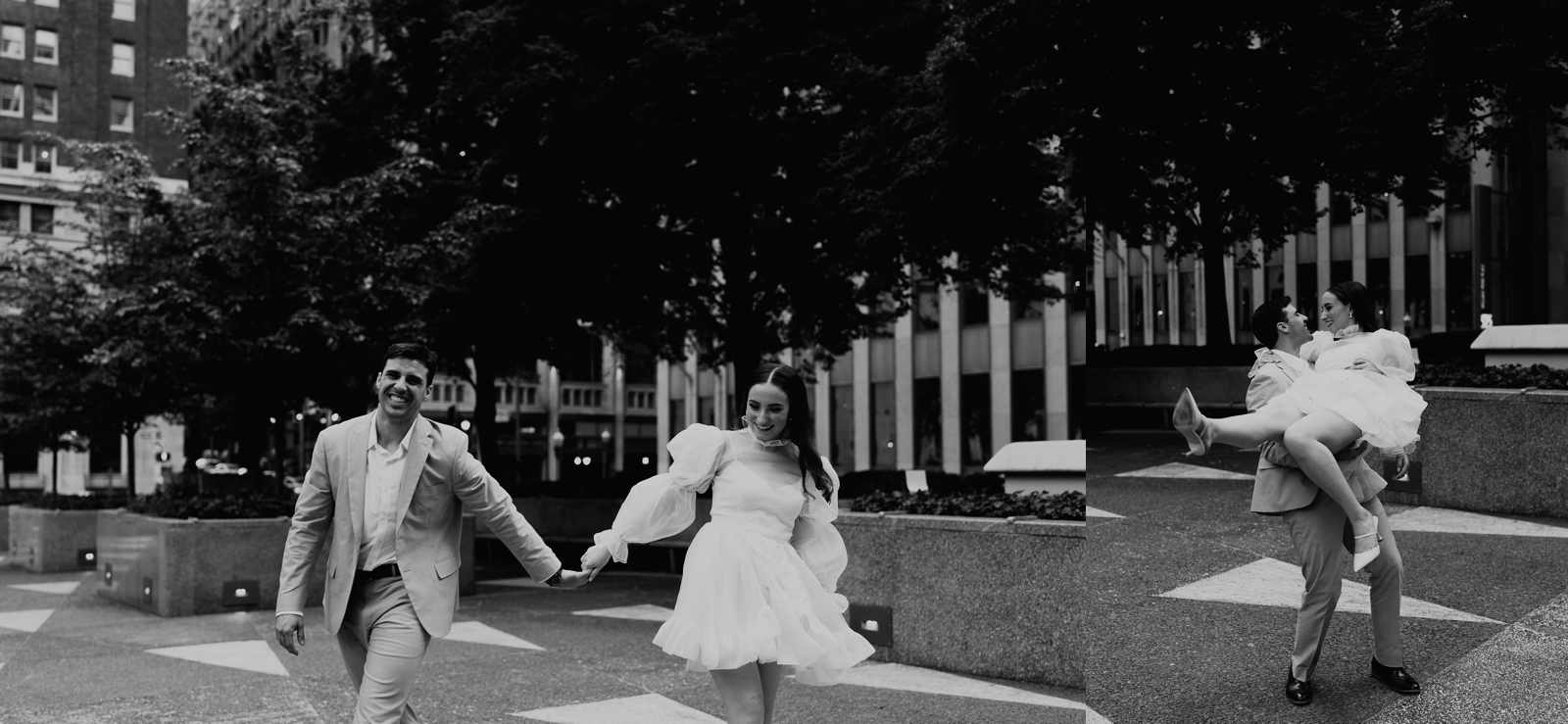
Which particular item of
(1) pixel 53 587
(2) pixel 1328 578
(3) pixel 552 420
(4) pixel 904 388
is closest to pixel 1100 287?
(2) pixel 1328 578

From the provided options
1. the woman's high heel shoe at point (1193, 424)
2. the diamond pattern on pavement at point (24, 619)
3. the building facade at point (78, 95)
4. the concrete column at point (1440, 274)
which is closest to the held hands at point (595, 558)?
the woman's high heel shoe at point (1193, 424)

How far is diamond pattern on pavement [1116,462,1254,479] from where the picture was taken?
12.5 ft

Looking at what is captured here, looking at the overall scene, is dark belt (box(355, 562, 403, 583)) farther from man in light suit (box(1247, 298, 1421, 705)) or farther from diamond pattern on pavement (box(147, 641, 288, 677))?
diamond pattern on pavement (box(147, 641, 288, 677))

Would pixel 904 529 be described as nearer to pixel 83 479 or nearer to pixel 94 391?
pixel 94 391

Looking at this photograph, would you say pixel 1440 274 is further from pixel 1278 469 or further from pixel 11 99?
pixel 11 99

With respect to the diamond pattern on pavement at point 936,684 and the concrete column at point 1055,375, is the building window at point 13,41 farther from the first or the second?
the diamond pattern on pavement at point 936,684

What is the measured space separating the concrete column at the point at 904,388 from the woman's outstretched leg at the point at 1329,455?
38.6 m

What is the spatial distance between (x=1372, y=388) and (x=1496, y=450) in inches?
12.5

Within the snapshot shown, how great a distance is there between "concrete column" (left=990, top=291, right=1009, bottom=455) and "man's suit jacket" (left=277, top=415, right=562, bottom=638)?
32535mm

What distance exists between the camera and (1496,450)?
3322mm

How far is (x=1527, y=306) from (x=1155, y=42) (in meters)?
1.60

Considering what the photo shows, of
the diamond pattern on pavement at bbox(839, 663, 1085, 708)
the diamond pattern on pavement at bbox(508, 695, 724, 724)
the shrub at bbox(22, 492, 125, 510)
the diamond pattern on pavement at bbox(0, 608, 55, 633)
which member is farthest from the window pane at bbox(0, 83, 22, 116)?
the diamond pattern on pavement at bbox(839, 663, 1085, 708)

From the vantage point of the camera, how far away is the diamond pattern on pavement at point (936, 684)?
8.45m

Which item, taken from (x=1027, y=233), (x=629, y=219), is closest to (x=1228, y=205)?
(x=1027, y=233)
